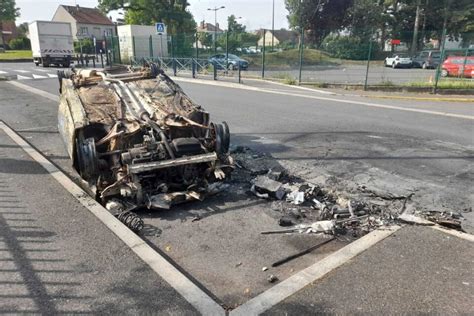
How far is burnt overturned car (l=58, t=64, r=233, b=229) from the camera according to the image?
5.02m

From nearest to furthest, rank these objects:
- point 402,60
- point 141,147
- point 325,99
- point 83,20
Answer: point 141,147, point 325,99, point 402,60, point 83,20

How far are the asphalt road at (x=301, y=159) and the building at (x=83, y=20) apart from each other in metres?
64.1

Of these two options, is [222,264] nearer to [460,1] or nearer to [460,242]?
[460,242]

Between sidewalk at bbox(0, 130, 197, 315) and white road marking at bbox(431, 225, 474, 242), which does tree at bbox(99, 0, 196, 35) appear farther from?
white road marking at bbox(431, 225, 474, 242)

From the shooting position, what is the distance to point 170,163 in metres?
5.12

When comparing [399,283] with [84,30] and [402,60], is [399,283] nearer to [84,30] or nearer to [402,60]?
[402,60]

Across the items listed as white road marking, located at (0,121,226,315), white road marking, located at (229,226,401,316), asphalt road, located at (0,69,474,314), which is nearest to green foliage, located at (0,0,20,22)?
asphalt road, located at (0,69,474,314)

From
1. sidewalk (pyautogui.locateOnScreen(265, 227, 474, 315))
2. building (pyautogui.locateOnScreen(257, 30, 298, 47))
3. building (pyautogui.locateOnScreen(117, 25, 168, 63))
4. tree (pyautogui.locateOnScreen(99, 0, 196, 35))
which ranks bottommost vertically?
sidewalk (pyautogui.locateOnScreen(265, 227, 474, 315))

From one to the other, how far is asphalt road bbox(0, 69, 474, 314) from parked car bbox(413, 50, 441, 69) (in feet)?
60.9

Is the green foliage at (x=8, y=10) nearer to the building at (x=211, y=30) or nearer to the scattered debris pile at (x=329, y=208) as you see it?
the building at (x=211, y=30)

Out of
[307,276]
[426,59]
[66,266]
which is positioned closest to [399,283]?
[307,276]

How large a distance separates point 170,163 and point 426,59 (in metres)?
32.8

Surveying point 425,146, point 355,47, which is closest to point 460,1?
point 355,47

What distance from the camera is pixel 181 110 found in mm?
6316
